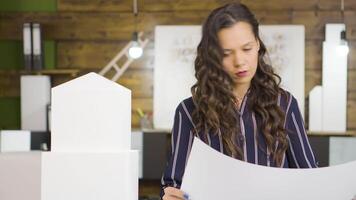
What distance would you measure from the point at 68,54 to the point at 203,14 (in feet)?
3.90

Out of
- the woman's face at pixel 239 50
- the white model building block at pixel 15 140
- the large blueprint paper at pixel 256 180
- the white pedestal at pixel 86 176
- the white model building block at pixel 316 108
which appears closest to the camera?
the white pedestal at pixel 86 176

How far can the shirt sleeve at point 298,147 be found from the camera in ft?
3.50

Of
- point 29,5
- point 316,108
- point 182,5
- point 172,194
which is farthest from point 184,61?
point 172,194

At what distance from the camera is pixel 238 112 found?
108 cm

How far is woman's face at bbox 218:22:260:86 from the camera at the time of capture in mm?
983

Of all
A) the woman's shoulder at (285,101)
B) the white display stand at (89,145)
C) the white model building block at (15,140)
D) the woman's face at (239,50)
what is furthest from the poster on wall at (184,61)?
the white display stand at (89,145)

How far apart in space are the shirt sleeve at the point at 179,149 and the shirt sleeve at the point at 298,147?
212 mm

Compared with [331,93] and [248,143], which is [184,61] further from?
[248,143]

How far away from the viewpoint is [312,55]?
411 cm

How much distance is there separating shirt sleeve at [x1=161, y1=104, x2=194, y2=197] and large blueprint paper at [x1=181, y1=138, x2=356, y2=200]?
235mm

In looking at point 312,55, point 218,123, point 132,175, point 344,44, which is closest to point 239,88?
point 218,123

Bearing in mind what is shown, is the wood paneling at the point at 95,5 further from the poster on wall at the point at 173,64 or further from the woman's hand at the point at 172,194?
Result: the woman's hand at the point at 172,194

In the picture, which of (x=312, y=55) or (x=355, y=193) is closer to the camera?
(x=355, y=193)

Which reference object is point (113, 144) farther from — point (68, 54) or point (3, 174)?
point (68, 54)
